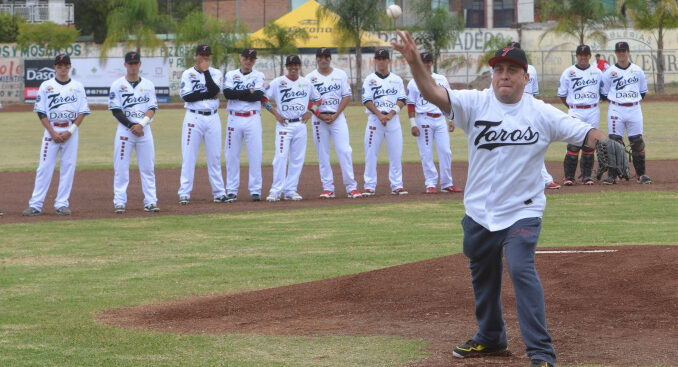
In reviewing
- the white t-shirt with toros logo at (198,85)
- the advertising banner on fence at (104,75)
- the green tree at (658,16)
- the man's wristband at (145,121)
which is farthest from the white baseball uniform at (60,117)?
the green tree at (658,16)

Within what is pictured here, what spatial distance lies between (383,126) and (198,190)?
12.0 feet

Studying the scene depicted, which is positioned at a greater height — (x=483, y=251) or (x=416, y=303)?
(x=483, y=251)

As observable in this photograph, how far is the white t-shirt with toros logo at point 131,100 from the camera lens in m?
13.3

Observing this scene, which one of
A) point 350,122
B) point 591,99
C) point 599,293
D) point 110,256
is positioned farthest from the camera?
point 350,122

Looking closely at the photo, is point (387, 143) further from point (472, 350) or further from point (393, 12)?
point (472, 350)

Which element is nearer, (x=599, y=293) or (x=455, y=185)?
(x=599, y=293)

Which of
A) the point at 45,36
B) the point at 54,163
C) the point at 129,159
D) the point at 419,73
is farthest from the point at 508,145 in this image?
the point at 45,36

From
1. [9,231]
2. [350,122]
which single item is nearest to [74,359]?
[9,231]

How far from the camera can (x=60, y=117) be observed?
1298 centimetres

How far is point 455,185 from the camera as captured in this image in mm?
16125

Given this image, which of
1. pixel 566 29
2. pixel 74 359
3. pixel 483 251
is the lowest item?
pixel 74 359

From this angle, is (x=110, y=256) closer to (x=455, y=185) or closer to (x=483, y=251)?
(x=483, y=251)

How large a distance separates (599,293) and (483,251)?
1840 millimetres

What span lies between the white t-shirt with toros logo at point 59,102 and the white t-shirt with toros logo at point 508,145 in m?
8.75
